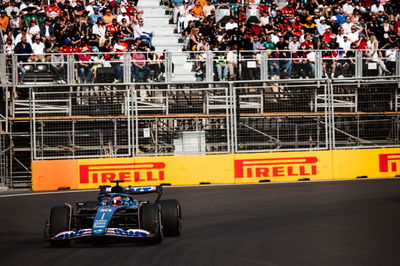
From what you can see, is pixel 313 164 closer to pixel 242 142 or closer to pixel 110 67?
pixel 242 142

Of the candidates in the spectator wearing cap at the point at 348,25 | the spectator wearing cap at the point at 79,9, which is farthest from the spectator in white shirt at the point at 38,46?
the spectator wearing cap at the point at 348,25

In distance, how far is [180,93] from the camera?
25891 mm

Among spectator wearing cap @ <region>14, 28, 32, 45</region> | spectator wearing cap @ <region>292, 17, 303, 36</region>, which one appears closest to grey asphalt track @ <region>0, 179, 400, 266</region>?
spectator wearing cap @ <region>14, 28, 32, 45</region>

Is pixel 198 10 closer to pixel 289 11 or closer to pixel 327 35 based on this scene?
pixel 289 11

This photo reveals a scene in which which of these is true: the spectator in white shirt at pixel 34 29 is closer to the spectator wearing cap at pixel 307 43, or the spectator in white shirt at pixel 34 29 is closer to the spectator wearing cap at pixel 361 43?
the spectator wearing cap at pixel 307 43

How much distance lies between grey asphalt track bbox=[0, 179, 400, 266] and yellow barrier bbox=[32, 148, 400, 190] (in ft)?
6.75

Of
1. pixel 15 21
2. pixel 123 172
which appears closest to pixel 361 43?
pixel 123 172

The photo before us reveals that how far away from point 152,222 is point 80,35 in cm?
1725

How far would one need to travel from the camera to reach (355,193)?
20531mm

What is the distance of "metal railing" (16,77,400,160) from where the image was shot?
80.4 ft

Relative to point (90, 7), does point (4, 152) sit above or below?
below

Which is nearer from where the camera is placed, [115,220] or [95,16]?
[115,220]

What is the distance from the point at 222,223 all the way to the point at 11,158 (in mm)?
11411

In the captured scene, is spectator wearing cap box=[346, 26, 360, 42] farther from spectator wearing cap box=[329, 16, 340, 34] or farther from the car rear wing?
the car rear wing
